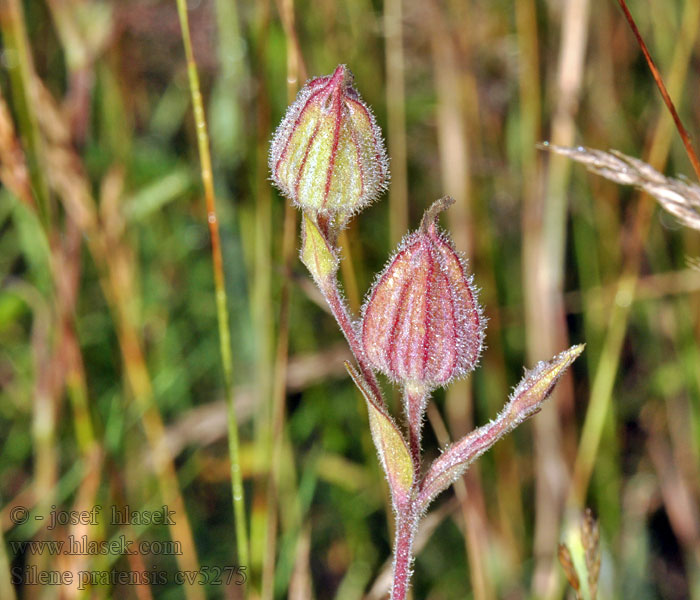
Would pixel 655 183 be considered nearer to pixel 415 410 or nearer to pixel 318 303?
pixel 415 410

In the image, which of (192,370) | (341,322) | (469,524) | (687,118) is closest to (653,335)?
(687,118)

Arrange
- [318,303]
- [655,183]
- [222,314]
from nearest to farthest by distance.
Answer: [655,183], [222,314], [318,303]

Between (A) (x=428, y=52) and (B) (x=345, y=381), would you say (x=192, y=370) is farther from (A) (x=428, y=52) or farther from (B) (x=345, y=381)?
(A) (x=428, y=52)

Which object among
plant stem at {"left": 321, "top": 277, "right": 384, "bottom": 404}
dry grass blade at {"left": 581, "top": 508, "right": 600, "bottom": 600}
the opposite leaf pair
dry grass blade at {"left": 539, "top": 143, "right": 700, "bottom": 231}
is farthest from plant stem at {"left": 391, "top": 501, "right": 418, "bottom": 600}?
dry grass blade at {"left": 539, "top": 143, "right": 700, "bottom": 231}

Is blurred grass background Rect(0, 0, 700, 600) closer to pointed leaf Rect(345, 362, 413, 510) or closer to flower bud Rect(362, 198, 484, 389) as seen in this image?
pointed leaf Rect(345, 362, 413, 510)

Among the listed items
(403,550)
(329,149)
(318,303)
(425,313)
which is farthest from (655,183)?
(318,303)

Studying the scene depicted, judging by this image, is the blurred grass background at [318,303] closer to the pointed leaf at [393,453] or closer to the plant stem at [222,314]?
the plant stem at [222,314]
